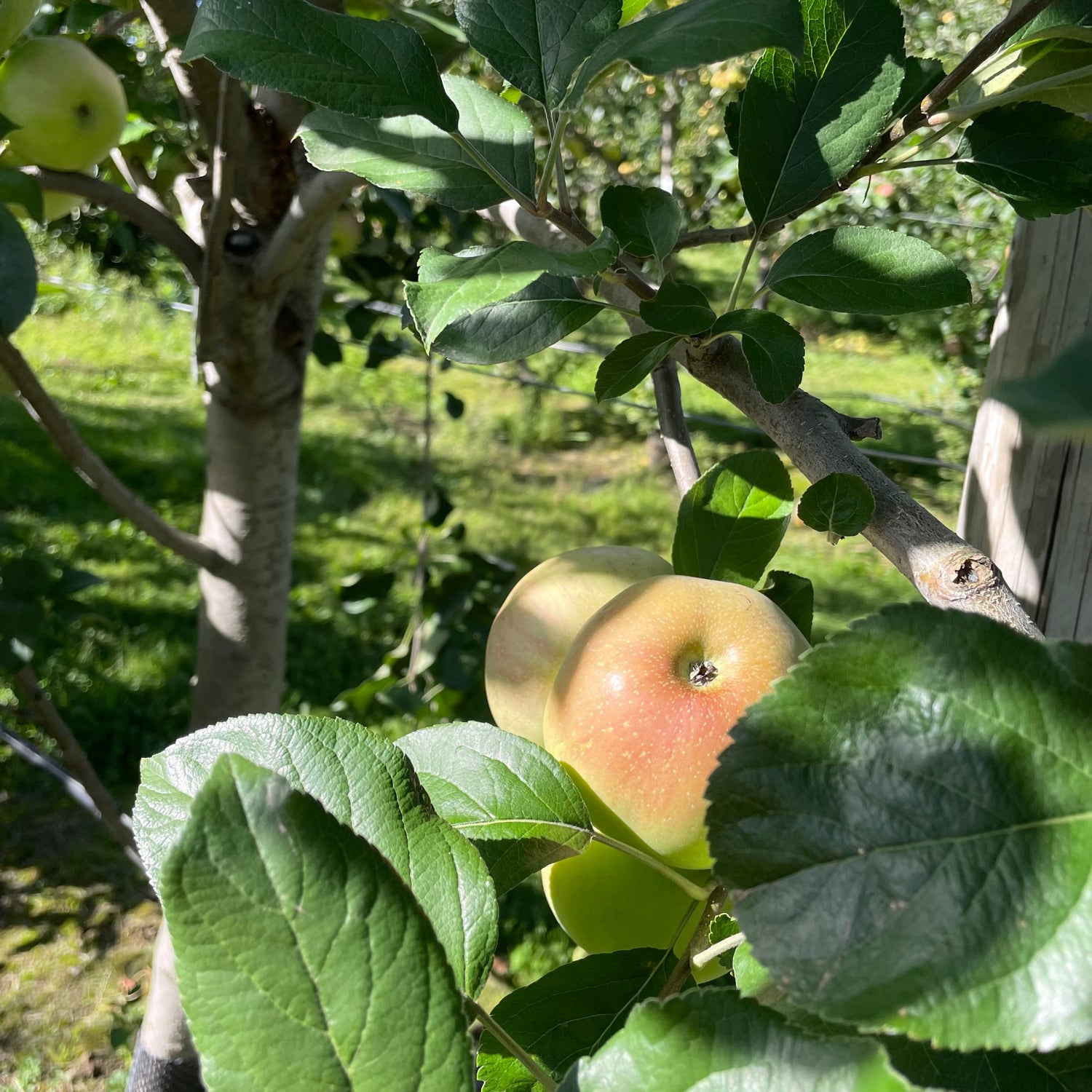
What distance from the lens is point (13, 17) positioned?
0.67m

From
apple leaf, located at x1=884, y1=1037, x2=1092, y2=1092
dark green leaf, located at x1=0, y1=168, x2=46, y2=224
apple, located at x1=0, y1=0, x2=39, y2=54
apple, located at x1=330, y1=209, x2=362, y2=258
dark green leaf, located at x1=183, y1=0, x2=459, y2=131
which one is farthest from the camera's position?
apple, located at x1=330, y1=209, x2=362, y2=258

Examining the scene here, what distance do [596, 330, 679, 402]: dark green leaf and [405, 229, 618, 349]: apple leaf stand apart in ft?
0.26

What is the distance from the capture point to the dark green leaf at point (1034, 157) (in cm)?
46

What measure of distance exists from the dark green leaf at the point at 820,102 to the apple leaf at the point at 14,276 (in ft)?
1.56

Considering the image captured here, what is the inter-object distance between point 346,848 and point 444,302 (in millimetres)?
158

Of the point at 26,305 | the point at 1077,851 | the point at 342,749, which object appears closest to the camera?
the point at 1077,851

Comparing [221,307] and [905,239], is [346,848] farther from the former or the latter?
Result: [221,307]

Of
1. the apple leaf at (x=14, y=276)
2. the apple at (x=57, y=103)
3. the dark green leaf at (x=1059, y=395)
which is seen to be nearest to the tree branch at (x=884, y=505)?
the dark green leaf at (x=1059, y=395)

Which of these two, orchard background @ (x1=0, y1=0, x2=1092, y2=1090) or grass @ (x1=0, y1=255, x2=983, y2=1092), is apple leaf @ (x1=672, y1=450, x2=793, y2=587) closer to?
orchard background @ (x1=0, y1=0, x2=1092, y2=1090)

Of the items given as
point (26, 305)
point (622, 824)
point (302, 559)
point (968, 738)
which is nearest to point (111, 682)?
point (302, 559)

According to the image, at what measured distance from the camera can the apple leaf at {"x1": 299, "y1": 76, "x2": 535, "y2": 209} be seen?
1.43 feet

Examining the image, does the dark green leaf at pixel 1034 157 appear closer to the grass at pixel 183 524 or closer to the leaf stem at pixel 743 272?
the leaf stem at pixel 743 272

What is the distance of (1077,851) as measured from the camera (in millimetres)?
221

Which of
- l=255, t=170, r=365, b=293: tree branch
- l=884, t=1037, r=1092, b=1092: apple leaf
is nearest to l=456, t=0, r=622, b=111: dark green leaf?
→ l=884, t=1037, r=1092, b=1092: apple leaf
